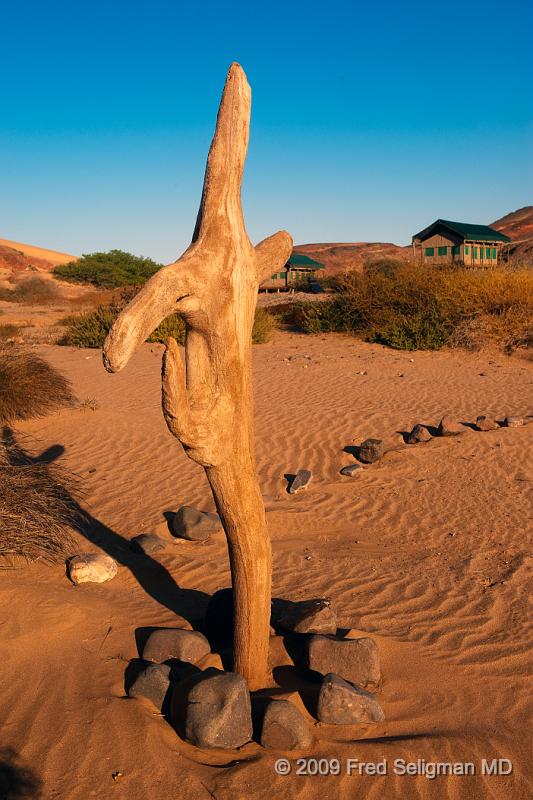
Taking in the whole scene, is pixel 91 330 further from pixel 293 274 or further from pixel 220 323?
pixel 293 274

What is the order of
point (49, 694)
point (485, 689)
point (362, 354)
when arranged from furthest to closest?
point (362, 354)
point (485, 689)
point (49, 694)

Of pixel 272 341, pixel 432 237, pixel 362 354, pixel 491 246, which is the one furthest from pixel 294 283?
pixel 362 354

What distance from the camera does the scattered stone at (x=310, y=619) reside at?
4.27m

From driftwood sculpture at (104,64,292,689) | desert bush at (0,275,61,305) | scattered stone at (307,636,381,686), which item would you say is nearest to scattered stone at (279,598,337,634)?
scattered stone at (307,636,381,686)

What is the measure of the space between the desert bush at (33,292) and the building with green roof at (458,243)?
2201 cm

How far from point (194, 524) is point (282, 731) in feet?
11.2

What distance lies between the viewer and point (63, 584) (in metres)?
4.95

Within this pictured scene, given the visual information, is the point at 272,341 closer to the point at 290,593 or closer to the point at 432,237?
the point at 290,593

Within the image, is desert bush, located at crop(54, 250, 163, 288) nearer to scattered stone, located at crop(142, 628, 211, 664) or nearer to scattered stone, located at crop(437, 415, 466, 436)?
scattered stone, located at crop(437, 415, 466, 436)

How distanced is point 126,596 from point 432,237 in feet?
114

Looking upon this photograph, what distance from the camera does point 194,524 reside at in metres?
6.58

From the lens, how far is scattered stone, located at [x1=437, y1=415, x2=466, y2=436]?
30.9 feet

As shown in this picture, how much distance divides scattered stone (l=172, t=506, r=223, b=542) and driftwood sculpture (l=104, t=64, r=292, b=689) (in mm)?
3176

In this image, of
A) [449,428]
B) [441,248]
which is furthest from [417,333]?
[441,248]
